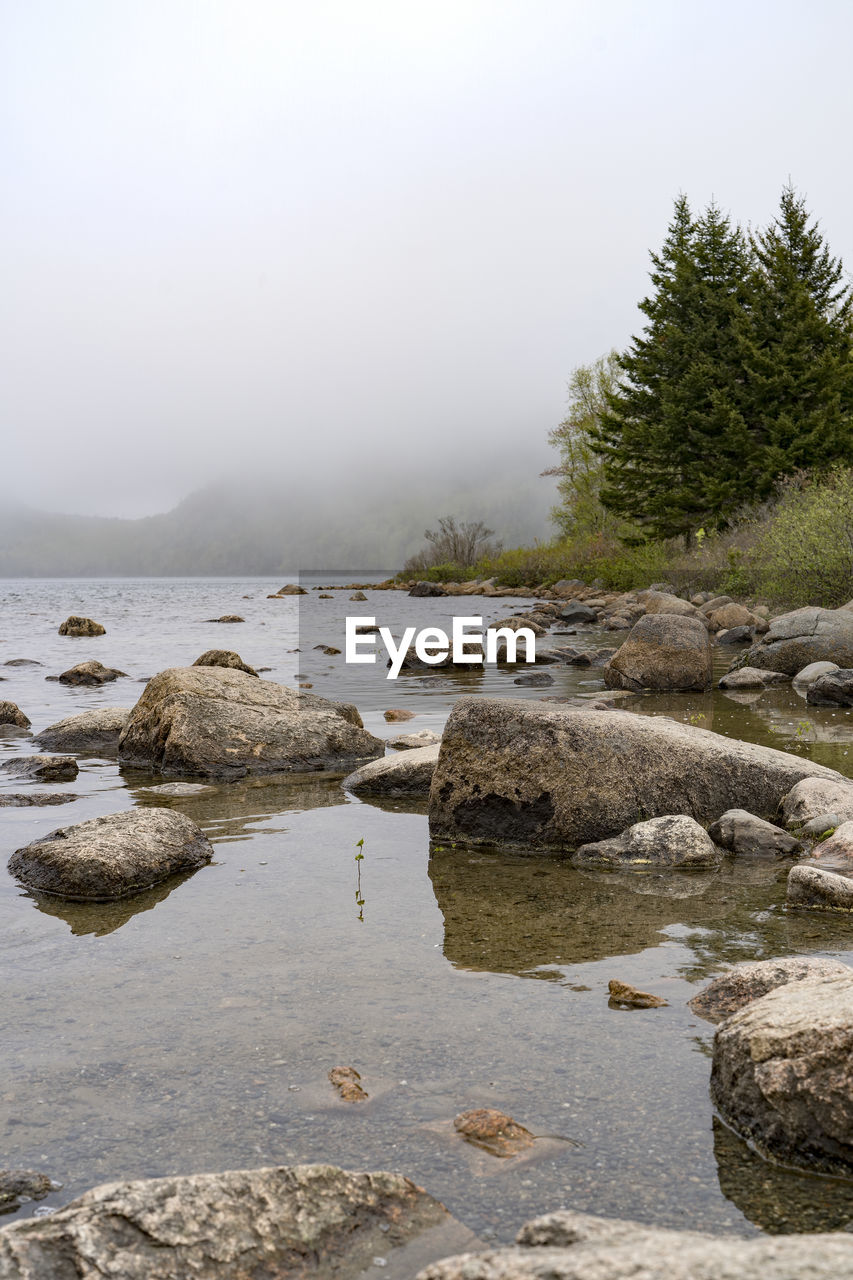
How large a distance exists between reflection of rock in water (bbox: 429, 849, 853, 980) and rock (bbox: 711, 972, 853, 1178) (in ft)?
3.59

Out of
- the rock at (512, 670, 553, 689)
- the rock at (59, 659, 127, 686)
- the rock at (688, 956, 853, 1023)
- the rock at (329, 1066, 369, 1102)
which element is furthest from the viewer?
the rock at (59, 659, 127, 686)

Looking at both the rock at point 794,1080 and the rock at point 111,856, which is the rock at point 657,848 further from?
the rock at point 794,1080

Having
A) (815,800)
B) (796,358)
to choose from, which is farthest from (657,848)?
(796,358)

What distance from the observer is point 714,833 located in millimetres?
6145

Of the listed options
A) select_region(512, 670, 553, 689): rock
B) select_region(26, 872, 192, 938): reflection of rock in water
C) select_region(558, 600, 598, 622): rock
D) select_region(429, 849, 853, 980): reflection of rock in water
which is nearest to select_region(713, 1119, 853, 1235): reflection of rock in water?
select_region(429, 849, 853, 980): reflection of rock in water

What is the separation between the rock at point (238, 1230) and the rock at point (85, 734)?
8372 mm

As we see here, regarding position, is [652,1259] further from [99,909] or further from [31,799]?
[31,799]

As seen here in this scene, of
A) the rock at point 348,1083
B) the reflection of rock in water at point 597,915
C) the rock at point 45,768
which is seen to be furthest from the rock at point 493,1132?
the rock at point 45,768

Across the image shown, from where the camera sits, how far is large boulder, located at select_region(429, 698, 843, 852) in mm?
6262

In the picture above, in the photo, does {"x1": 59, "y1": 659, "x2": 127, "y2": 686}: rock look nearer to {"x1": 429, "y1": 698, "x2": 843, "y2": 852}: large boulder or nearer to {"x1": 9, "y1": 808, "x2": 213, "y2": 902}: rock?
{"x1": 9, "y1": 808, "x2": 213, "y2": 902}: rock

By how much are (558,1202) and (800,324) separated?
3874 cm

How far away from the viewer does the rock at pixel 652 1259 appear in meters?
1.66

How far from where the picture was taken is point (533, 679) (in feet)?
51.4

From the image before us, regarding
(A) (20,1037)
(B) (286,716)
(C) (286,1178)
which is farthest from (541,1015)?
(B) (286,716)
